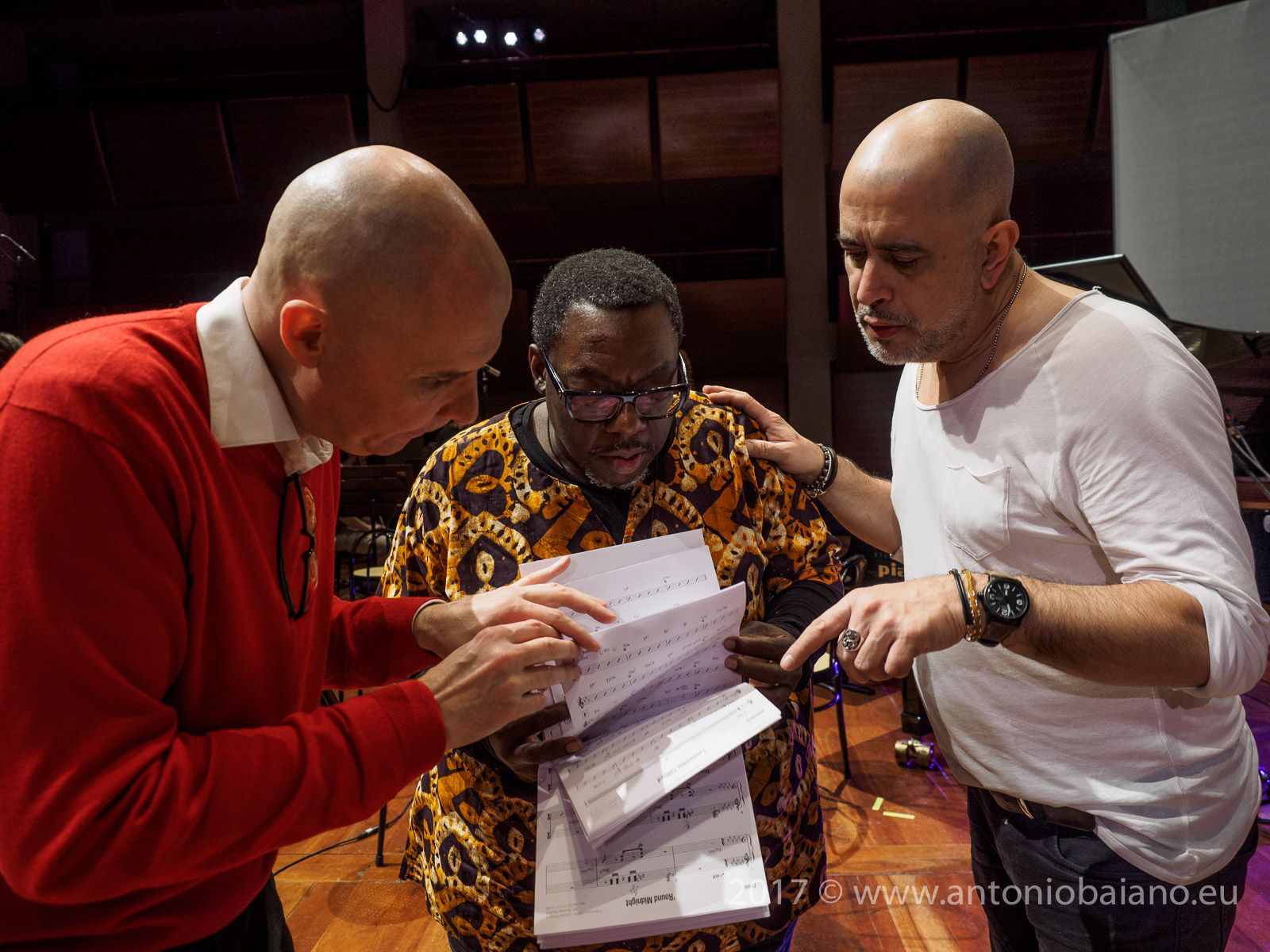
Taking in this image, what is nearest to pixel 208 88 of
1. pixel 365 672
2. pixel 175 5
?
pixel 175 5


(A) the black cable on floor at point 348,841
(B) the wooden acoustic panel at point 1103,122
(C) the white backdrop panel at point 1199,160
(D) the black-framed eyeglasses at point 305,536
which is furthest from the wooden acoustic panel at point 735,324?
(D) the black-framed eyeglasses at point 305,536

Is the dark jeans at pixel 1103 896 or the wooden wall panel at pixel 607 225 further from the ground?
the wooden wall panel at pixel 607 225

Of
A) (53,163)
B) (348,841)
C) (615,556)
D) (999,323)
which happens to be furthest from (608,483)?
(53,163)

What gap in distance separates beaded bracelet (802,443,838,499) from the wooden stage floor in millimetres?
1559

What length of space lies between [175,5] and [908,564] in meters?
9.14

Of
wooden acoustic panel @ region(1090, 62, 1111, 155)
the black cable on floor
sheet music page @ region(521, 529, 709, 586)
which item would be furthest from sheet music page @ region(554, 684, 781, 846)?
wooden acoustic panel @ region(1090, 62, 1111, 155)

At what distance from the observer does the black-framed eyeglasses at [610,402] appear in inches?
49.7

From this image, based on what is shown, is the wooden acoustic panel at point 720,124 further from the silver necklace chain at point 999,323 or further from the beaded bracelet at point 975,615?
the beaded bracelet at point 975,615

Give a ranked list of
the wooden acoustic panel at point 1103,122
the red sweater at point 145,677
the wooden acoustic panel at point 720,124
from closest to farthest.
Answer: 1. the red sweater at point 145,677
2. the wooden acoustic panel at point 1103,122
3. the wooden acoustic panel at point 720,124

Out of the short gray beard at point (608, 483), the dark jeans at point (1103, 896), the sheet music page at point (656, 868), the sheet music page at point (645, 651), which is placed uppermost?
the short gray beard at point (608, 483)

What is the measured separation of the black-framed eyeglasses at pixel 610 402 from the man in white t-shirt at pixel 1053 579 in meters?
0.25

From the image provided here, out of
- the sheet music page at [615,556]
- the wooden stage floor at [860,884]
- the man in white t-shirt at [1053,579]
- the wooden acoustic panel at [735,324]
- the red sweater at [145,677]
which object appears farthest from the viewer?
the wooden acoustic panel at [735,324]

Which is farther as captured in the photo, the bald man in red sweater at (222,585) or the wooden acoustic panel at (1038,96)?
the wooden acoustic panel at (1038,96)

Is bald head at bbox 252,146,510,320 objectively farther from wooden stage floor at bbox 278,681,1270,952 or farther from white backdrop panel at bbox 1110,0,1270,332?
white backdrop panel at bbox 1110,0,1270,332
